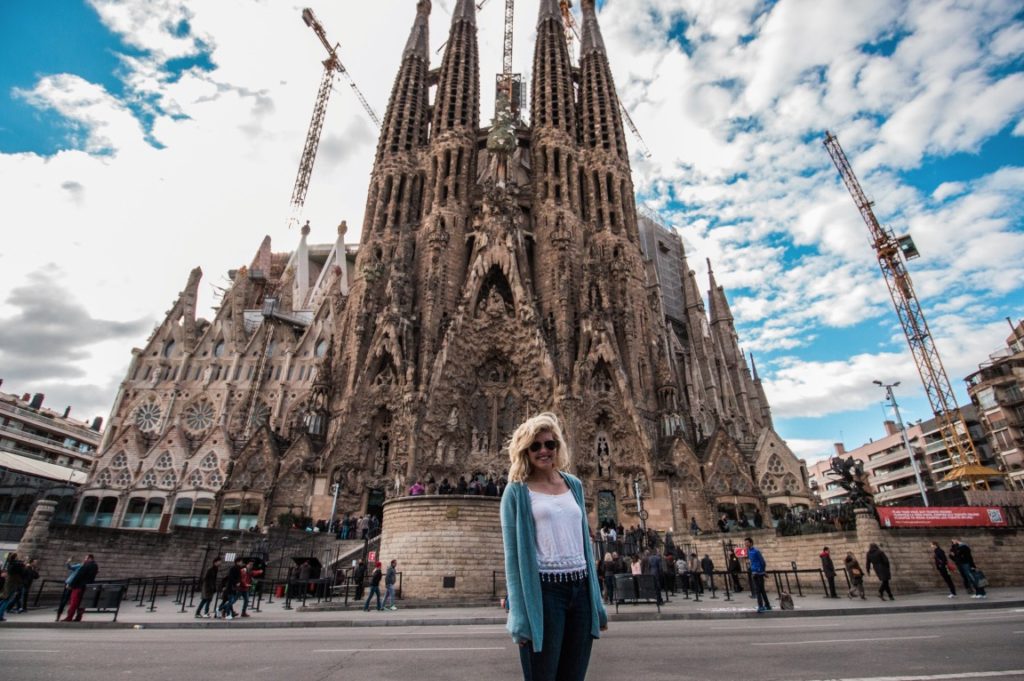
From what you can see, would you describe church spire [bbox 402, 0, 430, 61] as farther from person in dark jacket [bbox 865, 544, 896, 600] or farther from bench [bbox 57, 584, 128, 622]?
person in dark jacket [bbox 865, 544, 896, 600]

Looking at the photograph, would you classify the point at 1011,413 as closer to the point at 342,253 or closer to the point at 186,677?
the point at 186,677

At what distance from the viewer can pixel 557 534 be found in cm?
259

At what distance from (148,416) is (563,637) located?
45.8 meters

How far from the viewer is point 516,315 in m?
33.2

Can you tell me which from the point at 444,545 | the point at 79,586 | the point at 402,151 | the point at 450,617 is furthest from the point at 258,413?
the point at 450,617

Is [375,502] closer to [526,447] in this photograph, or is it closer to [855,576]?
[855,576]

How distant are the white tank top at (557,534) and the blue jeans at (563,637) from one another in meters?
0.09

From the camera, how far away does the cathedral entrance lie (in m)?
28.7

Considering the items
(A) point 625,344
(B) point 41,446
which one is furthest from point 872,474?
(B) point 41,446

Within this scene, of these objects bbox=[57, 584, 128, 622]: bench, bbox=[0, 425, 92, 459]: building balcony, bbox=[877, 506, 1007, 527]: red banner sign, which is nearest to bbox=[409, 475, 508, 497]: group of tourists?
bbox=[57, 584, 128, 622]: bench

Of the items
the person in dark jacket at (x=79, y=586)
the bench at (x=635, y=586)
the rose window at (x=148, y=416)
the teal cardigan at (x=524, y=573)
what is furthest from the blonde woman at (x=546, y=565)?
the rose window at (x=148, y=416)

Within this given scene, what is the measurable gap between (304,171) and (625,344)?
5791 cm

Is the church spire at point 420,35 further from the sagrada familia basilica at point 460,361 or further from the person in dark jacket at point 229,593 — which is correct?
the person in dark jacket at point 229,593

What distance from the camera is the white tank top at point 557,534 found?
253cm
